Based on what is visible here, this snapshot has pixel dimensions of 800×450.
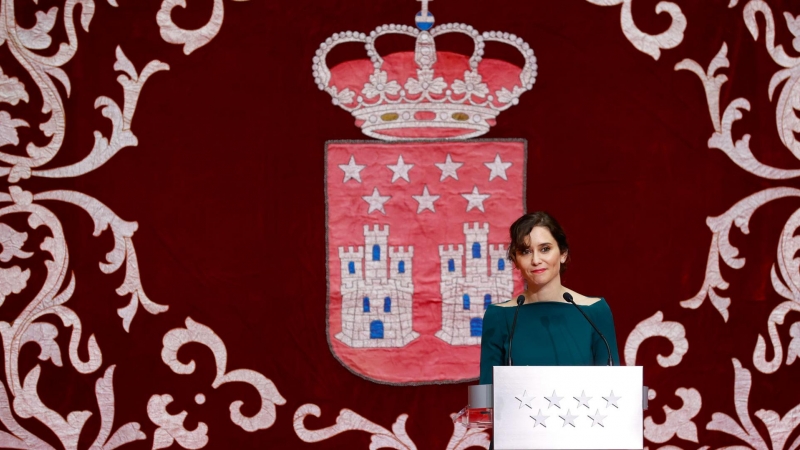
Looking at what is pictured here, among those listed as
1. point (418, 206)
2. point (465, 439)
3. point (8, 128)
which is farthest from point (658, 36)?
→ point (8, 128)

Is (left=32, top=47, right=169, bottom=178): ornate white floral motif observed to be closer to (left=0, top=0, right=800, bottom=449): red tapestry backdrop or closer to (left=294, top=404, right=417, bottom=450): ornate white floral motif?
(left=0, top=0, right=800, bottom=449): red tapestry backdrop

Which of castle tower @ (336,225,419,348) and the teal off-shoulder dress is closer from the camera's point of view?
the teal off-shoulder dress

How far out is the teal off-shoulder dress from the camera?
209cm

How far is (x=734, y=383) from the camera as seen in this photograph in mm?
3117

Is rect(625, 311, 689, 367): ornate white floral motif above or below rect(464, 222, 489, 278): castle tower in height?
below

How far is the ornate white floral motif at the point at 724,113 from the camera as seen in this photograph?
313cm

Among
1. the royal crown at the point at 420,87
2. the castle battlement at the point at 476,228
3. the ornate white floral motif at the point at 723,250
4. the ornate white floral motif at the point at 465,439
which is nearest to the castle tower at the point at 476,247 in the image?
the castle battlement at the point at 476,228

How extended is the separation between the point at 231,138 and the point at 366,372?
937mm

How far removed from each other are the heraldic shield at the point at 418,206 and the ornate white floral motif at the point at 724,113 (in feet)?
1.99

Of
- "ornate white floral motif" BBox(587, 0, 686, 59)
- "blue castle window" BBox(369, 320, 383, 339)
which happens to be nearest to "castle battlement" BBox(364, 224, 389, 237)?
"blue castle window" BBox(369, 320, 383, 339)

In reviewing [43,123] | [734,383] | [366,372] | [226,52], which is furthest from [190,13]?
[734,383]

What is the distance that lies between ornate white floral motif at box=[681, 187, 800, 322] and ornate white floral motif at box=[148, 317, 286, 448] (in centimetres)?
148

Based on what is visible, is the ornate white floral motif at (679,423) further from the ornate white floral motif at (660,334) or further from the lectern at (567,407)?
the lectern at (567,407)

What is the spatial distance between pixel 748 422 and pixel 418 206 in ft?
4.51
